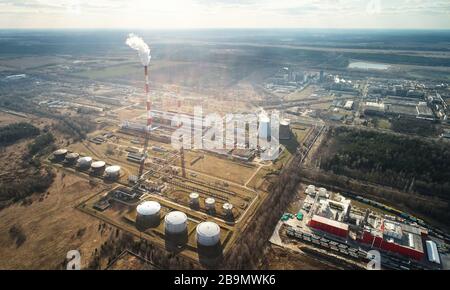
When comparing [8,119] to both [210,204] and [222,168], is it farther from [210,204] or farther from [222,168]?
[210,204]

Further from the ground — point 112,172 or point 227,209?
point 112,172

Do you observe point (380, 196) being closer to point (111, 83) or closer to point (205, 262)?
point (205, 262)

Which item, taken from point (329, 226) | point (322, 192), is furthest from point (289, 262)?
point (322, 192)

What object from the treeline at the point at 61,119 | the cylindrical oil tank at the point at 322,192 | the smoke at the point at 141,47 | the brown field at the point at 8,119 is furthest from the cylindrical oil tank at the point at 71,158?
the cylindrical oil tank at the point at 322,192

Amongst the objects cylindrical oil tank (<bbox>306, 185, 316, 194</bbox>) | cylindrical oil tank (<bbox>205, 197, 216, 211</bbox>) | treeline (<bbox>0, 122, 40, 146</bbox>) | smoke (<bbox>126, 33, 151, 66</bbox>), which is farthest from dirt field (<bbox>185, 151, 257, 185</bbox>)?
treeline (<bbox>0, 122, 40, 146</bbox>)

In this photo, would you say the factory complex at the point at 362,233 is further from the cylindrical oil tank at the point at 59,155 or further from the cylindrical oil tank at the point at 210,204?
the cylindrical oil tank at the point at 59,155
